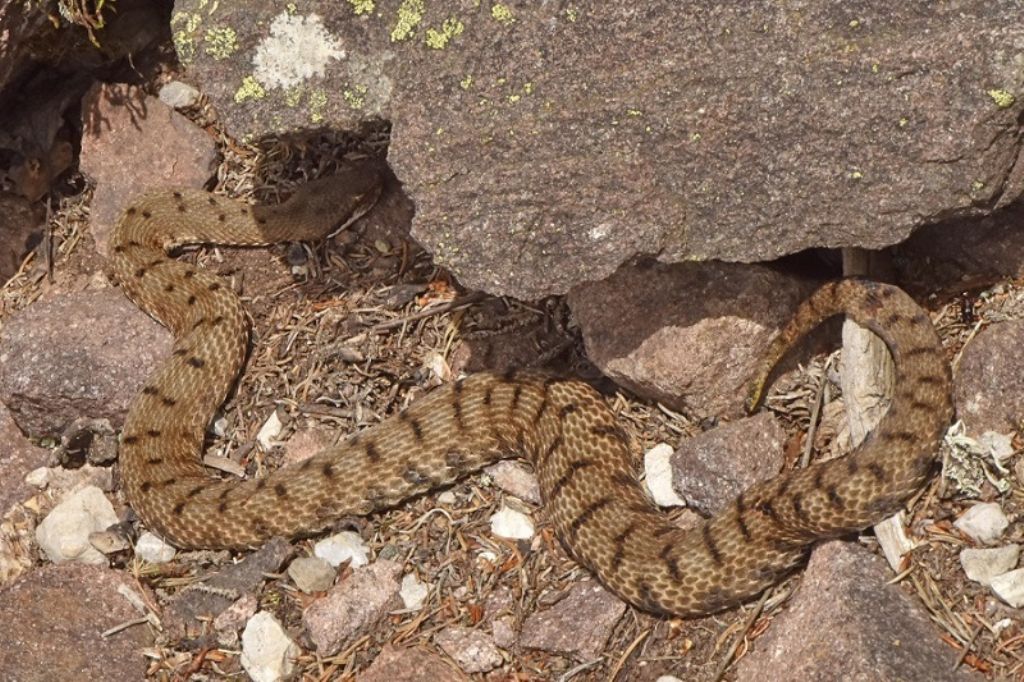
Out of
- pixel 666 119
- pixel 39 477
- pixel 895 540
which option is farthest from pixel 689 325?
pixel 39 477

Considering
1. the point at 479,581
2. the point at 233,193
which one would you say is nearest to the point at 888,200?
the point at 479,581

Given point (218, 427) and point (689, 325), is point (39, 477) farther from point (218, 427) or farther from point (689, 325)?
point (689, 325)

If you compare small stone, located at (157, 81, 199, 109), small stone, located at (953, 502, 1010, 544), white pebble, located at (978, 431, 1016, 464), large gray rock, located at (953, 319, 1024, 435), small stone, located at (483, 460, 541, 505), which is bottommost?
small stone, located at (483, 460, 541, 505)

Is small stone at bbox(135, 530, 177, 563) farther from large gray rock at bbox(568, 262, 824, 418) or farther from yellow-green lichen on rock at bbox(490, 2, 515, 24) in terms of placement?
yellow-green lichen on rock at bbox(490, 2, 515, 24)

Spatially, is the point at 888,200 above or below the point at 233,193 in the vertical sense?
above

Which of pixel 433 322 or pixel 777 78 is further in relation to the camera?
pixel 433 322

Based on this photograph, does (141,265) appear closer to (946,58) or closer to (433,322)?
(433,322)

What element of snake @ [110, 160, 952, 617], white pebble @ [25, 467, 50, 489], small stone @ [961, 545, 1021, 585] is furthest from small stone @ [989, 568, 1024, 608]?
white pebble @ [25, 467, 50, 489]
